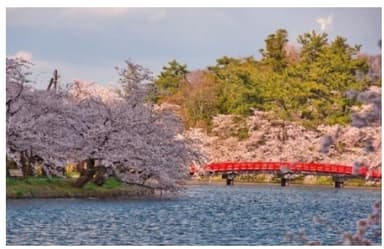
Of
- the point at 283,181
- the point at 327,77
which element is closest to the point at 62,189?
the point at 283,181

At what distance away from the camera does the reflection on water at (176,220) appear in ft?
32.1

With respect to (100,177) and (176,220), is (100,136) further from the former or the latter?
(176,220)

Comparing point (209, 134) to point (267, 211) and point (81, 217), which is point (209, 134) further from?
point (81, 217)

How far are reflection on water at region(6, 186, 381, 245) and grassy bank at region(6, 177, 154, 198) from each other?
31 centimetres

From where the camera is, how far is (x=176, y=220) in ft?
38.3

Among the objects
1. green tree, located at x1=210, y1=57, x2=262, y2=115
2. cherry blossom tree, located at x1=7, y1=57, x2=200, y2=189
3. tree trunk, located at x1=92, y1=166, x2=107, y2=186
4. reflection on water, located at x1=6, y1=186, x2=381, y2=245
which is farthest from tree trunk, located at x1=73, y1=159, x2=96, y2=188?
green tree, located at x1=210, y1=57, x2=262, y2=115

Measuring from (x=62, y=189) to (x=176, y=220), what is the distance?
2840 mm

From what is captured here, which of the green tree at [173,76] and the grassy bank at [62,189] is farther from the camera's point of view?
the green tree at [173,76]

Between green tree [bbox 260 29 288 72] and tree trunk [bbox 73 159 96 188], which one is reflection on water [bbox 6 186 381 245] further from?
green tree [bbox 260 29 288 72]

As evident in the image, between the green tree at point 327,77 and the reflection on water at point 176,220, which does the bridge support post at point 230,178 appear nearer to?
the green tree at point 327,77

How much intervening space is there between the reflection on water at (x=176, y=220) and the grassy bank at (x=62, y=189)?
1.03ft

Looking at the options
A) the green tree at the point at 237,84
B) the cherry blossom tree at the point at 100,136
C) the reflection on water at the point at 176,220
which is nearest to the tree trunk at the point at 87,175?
the cherry blossom tree at the point at 100,136

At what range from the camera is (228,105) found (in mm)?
22344

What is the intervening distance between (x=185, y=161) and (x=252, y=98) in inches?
286
